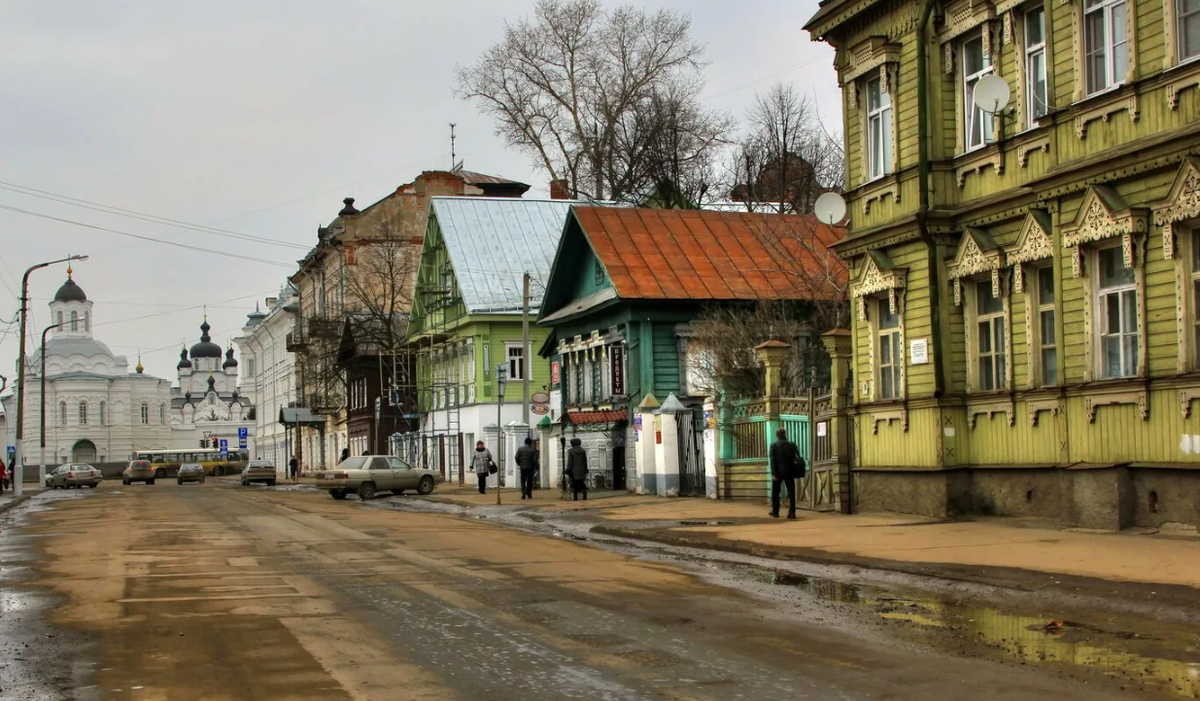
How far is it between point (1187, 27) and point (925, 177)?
5533mm

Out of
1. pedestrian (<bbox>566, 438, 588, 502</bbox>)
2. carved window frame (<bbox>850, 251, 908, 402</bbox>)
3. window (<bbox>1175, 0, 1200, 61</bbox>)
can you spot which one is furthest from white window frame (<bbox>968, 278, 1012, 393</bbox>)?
pedestrian (<bbox>566, 438, 588, 502</bbox>)

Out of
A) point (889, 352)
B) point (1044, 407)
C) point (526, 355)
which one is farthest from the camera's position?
point (526, 355)

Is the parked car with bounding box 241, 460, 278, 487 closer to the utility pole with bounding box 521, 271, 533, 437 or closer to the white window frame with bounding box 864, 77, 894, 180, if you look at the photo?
the utility pole with bounding box 521, 271, 533, 437

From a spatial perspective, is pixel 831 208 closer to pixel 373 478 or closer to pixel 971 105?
pixel 971 105

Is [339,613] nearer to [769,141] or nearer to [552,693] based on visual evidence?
[552,693]

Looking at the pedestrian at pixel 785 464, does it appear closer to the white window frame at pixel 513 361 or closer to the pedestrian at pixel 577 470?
the pedestrian at pixel 577 470

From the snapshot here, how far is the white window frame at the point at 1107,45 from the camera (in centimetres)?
1739

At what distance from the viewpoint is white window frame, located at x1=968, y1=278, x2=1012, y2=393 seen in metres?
20.6

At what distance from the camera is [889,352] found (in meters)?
23.0

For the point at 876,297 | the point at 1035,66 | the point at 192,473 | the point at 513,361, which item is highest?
the point at 1035,66

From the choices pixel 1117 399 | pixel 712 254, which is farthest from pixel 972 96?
pixel 712 254

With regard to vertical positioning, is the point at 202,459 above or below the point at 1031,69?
below

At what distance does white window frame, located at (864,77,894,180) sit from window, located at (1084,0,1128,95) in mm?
4691

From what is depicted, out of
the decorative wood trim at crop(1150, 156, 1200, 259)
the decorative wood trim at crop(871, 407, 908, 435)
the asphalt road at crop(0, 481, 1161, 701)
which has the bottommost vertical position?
the asphalt road at crop(0, 481, 1161, 701)
